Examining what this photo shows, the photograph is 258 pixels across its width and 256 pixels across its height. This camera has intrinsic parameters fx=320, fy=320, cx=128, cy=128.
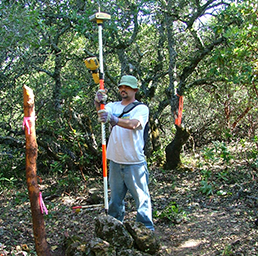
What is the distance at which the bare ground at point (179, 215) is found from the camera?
3.81 meters

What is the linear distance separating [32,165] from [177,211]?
2576 mm

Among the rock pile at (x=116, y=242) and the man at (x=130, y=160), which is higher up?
the man at (x=130, y=160)

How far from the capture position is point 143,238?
11.4 ft

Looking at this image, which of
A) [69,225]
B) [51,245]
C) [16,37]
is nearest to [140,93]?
[16,37]

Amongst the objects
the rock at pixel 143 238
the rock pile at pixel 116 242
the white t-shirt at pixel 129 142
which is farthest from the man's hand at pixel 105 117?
the rock at pixel 143 238

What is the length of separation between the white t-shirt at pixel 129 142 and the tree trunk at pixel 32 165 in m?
0.99

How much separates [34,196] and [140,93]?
5311 mm

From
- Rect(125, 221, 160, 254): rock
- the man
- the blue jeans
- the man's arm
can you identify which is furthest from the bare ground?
the man's arm

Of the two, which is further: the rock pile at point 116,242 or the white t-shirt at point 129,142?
the white t-shirt at point 129,142

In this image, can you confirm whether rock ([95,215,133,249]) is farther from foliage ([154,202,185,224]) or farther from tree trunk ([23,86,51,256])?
foliage ([154,202,185,224])

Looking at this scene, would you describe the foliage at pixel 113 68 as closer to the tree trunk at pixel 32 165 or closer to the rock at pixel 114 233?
Result: the tree trunk at pixel 32 165

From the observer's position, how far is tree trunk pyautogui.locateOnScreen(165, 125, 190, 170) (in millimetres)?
7273

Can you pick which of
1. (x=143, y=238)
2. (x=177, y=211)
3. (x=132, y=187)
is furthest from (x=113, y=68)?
(x=143, y=238)

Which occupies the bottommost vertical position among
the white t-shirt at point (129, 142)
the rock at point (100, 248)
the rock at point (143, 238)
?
the rock at point (143, 238)
